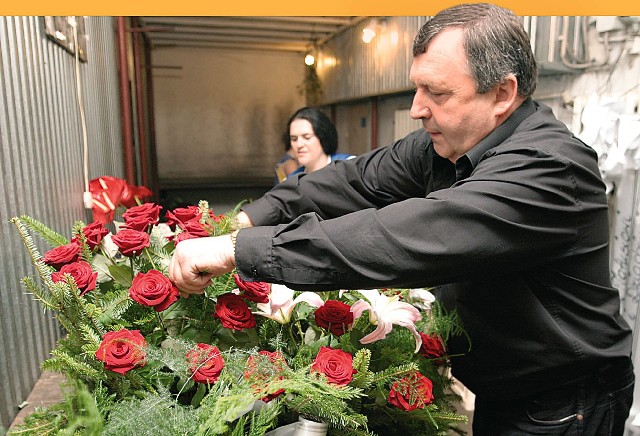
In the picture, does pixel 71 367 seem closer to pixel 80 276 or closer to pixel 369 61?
pixel 80 276

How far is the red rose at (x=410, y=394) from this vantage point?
0.82 meters

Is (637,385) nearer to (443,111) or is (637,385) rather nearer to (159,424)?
(443,111)

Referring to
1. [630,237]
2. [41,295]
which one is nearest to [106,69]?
[41,295]

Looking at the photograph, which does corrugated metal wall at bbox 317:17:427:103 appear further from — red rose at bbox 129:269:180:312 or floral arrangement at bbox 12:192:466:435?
red rose at bbox 129:269:180:312

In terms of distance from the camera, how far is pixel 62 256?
2.95 ft

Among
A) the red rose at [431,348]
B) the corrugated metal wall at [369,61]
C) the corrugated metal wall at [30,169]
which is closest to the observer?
the red rose at [431,348]

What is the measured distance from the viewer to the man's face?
3.04 ft

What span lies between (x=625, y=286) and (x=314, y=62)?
885cm

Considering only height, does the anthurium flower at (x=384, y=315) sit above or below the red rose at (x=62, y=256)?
below

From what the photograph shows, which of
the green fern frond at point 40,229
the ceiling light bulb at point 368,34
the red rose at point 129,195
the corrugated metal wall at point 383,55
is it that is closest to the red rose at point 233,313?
the green fern frond at point 40,229

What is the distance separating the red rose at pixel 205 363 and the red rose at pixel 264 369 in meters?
0.05

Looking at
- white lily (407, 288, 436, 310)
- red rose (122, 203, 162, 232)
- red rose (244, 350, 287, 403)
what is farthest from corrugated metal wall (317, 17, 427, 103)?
red rose (244, 350, 287, 403)

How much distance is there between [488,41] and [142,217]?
0.75 m

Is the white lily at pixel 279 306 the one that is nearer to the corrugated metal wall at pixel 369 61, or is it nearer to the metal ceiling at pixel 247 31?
the corrugated metal wall at pixel 369 61
